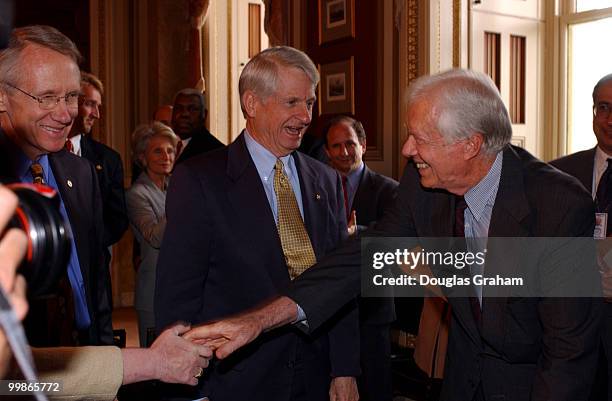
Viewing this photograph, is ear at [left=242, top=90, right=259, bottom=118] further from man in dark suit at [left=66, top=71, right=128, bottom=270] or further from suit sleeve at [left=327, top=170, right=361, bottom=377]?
man in dark suit at [left=66, top=71, right=128, bottom=270]

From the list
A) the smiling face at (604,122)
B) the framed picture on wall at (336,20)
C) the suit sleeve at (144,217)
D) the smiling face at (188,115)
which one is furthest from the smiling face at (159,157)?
the smiling face at (604,122)

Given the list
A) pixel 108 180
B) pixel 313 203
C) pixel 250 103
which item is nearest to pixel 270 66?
pixel 250 103

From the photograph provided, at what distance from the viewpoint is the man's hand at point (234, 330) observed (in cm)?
198

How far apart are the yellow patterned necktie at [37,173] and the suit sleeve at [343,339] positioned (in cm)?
95

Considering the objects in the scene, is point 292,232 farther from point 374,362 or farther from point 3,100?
point 374,362

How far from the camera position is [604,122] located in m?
3.14

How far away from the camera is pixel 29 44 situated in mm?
1956

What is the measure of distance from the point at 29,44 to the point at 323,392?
4.56 ft

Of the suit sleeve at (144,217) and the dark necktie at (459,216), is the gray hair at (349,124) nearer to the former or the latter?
the suit sleeve at (144,217)

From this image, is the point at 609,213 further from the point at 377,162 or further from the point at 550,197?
the point at 377,162

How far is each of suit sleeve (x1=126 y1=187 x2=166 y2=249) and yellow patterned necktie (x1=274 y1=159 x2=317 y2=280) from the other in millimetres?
1954

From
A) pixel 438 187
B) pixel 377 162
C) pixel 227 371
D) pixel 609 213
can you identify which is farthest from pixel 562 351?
pixel 377 162

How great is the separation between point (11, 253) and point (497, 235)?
1450 millimetres

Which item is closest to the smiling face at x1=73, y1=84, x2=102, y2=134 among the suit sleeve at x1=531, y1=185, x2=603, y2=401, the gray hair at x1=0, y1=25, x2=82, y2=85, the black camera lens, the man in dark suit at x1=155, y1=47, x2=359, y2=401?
the man in dark suit at x1=155, y1=47, x2=359, y2=401
